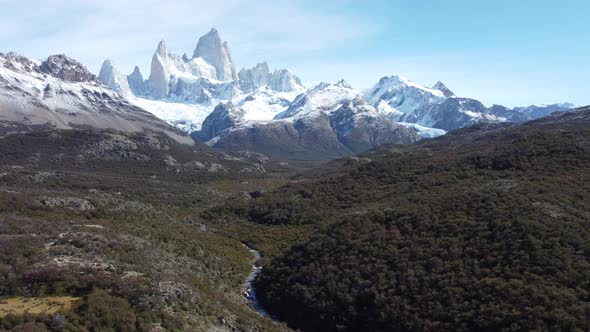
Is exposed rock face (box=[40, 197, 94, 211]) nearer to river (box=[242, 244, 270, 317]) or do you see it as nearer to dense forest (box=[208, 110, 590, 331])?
river (box=[242, 244, 270, 317])

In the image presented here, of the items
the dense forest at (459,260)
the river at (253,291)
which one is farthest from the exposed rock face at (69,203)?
the dense forest at (459,260)

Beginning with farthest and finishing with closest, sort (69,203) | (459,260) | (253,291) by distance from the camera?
1. (69,203)
2. (253,291)
3. (459,260)

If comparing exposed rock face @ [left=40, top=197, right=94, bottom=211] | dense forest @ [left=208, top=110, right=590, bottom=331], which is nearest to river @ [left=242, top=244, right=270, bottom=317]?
dense forest @ [left=208, top=110, right=590, bottom=331]

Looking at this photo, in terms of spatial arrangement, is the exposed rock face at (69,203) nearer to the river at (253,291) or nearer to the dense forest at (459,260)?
the river at (253,291)

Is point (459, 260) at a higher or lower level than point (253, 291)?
higher

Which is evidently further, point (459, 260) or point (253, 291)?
point (253, 291)

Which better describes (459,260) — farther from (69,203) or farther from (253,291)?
(69,203)

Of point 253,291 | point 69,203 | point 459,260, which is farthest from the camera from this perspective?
point 69,203

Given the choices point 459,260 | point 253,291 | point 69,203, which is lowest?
point 253,291

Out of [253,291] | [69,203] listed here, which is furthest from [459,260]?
[69,203]
